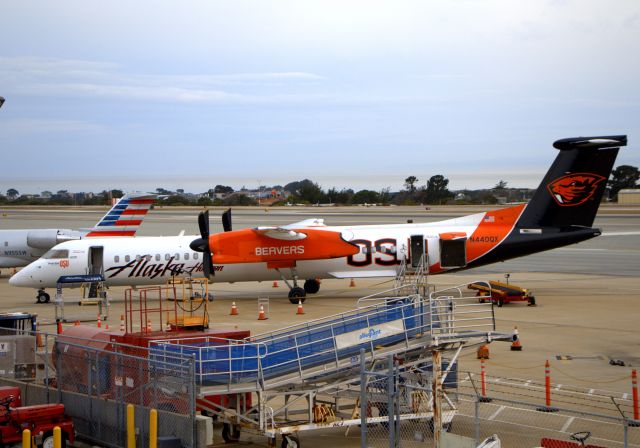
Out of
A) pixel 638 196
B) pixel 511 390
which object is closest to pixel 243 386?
pixel 511 390

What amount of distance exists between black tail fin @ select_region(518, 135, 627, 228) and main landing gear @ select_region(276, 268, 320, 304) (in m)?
9.93

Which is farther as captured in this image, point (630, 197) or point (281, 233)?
point (630, 197)

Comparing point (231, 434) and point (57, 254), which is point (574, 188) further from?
point (231, 434)

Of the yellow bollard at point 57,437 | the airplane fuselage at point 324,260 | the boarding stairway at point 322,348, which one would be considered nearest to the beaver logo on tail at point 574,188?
the airplane fuselage at point 324,260

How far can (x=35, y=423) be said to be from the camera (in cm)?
1577

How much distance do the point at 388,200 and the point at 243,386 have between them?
182 meters

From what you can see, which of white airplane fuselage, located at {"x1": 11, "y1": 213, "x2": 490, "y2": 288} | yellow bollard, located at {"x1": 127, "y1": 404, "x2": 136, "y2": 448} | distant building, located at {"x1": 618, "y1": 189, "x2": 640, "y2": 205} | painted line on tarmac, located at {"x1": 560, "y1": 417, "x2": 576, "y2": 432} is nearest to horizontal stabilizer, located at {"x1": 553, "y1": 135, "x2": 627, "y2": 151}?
white airplane fuselage, located at {"x1": 11, "y1": 213, "x2": 490, "y2": 288}

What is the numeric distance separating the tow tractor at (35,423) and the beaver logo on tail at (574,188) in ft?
83.3

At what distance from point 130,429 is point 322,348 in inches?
152

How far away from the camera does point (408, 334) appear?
657 inches

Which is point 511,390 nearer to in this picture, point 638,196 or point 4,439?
point 4,439

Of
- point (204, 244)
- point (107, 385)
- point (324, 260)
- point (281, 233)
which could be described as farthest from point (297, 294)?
point (107, 385)

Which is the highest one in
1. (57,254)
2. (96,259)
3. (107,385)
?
(57,254)

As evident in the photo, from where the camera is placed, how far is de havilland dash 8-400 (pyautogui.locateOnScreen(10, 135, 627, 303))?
3603 cm
